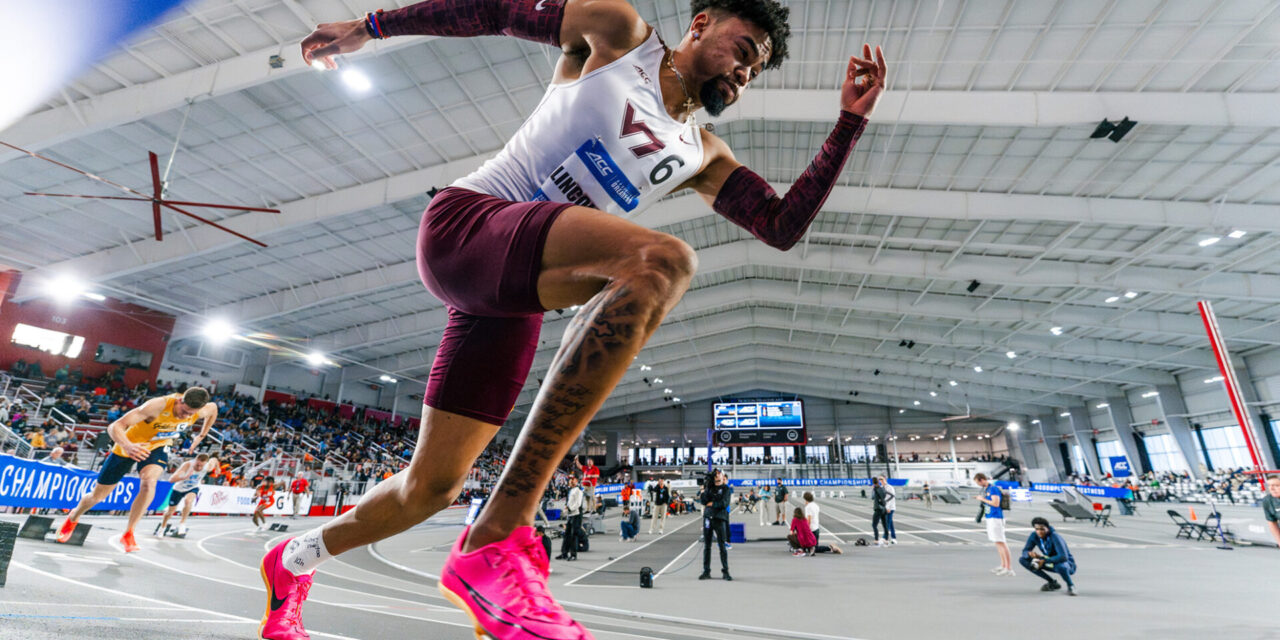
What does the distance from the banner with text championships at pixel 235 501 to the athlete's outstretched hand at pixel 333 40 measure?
14776 millimetres

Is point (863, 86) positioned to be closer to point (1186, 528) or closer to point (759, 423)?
point (1186, 528)

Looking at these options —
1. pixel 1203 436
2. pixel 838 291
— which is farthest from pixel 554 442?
pixel 1203 436

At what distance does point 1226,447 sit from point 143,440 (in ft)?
130

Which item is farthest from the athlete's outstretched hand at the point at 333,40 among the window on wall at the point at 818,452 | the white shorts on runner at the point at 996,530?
the window on wall at the point at 818,452

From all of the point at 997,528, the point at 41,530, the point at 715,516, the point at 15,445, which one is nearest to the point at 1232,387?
the point at 997,528

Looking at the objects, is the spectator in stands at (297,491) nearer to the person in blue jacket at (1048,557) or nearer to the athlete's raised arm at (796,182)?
the person in blue jacket at (1048,557)

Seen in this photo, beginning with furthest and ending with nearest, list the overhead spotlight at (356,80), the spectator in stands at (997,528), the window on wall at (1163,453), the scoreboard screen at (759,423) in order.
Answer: the window on wall at (1163,453), the scoreboard screen at (759,423), the overhead spotlight at (356,80), the spectator in stands at (997,528)

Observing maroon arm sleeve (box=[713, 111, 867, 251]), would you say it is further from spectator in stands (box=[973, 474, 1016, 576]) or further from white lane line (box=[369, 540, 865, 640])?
spectator in stands (box=[973, 474, 1016, 576])

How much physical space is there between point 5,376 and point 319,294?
8.97 meters

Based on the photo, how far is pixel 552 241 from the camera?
1.10 metres

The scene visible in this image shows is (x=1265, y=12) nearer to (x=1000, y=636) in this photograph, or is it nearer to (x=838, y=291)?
(x=1000, y=636)

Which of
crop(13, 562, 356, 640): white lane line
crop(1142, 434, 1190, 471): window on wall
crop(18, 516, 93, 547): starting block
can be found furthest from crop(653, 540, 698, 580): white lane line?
crop(1142, 434, 1190, 471): window on wall

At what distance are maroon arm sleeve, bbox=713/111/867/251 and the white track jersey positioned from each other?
16.4 inches

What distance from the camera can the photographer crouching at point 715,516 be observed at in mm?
6752
